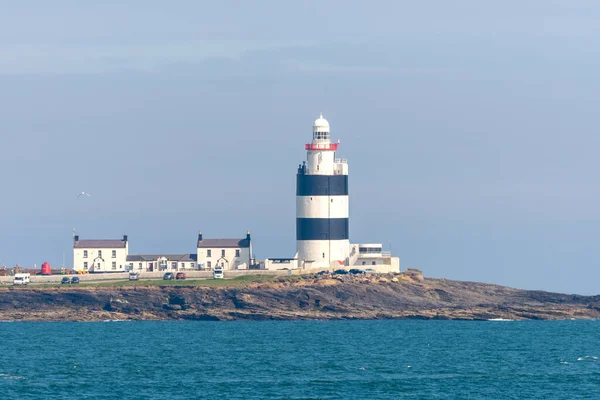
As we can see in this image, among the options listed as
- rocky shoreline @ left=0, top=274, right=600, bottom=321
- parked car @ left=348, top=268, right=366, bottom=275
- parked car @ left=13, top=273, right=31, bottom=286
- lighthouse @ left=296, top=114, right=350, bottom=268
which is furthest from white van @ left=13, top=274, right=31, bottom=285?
parked car @ left=348, top=268, right=366, bottom=275

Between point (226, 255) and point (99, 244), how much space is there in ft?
41.0

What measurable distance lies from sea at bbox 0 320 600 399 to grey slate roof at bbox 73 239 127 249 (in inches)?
411

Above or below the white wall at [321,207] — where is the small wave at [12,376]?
below

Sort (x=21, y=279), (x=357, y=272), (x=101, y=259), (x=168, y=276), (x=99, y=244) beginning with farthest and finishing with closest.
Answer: (x=99, y=244) < (x=101, y=259) < (x=21, y=279) < (x=168, y=276) < (x=357, y=272)

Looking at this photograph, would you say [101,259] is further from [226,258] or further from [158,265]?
[226,258]

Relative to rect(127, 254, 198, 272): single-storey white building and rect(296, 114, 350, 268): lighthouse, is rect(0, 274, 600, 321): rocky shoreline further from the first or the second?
rect(127, 254, 198, 272): single-storey white building

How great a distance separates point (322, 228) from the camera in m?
118

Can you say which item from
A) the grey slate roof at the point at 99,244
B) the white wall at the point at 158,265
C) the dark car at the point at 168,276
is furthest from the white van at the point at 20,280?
the dark car at the point at 168,276

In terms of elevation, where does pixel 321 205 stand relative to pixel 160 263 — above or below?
above

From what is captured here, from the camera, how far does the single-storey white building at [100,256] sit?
125562 millimetres

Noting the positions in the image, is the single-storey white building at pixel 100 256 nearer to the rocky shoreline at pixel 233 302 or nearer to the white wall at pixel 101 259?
the white wall at pixel 101 259

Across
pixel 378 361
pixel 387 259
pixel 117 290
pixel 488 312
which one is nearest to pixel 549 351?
pixel 378 361

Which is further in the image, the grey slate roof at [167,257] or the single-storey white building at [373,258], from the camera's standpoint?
the grey slate roof at [167,257]

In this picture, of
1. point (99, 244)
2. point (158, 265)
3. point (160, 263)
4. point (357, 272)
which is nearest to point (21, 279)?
point (99, 244)
